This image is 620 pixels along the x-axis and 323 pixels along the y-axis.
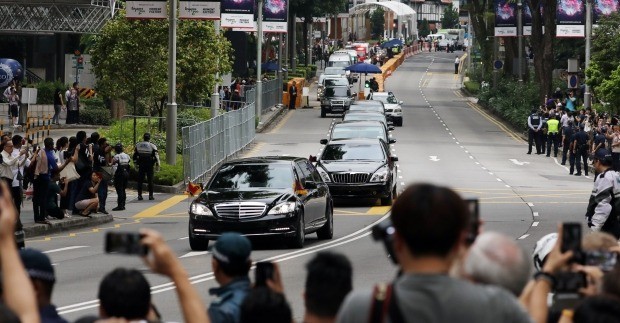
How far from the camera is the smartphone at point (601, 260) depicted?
6.57 metres

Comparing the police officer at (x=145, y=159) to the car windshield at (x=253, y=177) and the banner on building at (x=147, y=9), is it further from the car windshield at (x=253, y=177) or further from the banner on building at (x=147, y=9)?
the car windshield at (x=253, y=177)

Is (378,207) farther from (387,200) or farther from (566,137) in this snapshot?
(566,137)

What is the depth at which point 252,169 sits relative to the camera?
24.1 metres

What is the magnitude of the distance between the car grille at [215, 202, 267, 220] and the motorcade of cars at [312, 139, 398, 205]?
972cm

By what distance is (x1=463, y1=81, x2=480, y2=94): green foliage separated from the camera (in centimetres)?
9607

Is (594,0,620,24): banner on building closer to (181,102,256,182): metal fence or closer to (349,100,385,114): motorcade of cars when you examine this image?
(349,100,385,114): motorcade of cars

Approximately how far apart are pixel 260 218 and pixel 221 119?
22138 mm

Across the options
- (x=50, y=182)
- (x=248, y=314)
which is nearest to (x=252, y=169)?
(x=50, y=182)

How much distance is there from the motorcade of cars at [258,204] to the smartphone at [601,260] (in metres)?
16.1

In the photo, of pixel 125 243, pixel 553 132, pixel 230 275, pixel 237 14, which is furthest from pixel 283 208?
pixel 237 14

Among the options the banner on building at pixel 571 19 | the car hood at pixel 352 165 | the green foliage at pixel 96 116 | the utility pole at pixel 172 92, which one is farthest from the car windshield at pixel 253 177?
the banner on building at pixel 571 19

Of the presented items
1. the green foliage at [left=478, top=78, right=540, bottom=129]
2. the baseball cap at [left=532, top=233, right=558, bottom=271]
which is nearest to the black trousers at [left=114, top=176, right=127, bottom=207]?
the baseball cap at [left=532, top=233, right=558, bottom=271]

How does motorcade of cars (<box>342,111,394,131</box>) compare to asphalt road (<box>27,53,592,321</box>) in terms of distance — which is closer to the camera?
asphalt road (<box>27,53,592,321</box>)

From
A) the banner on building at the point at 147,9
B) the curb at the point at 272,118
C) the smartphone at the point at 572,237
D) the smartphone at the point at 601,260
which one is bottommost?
the curb at the point at 272,118
